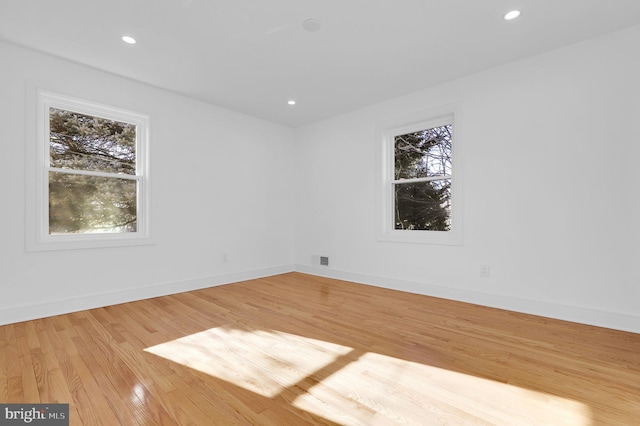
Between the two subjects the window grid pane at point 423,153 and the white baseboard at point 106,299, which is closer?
the white baseboard at point 106,299

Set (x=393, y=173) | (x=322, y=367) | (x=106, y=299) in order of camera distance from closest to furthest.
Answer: (x=322, y=367)
(x=106, y=299)
(x=393, y=173)

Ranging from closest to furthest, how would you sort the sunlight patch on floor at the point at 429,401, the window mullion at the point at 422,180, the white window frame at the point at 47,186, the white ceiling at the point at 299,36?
the sunlight patch on floor at the point at 429,401 < the white ceiling at the point at 299,36 < the white window frame at the point at 47,186 < the window mullion at the point at 422,180

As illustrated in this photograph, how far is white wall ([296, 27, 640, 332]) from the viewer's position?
2.61 meters

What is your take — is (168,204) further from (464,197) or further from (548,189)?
(548,189)

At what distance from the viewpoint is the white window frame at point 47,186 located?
2906 mm

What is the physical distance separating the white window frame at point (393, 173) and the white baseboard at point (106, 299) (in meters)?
2.28

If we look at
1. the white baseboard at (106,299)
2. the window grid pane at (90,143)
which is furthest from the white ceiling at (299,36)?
the white baseboard at (106,299)

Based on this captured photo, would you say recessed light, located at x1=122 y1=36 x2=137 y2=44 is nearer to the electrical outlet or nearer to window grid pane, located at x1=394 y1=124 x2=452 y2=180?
window grid pane, located at x1=394 y1=124 x2=452 y2=180

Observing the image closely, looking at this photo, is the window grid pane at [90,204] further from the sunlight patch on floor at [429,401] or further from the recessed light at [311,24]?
the sunlight patch on floor at [429,401]

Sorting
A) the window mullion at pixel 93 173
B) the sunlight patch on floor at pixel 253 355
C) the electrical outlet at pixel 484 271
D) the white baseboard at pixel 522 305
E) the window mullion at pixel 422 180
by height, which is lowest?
the sunlight patch on floor at pixel 253 355

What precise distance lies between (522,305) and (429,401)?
2.10 m

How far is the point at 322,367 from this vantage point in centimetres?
195

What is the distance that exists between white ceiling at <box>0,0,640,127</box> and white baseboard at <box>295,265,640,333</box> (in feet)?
8.25

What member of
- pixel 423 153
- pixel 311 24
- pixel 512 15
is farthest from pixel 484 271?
pixel 311 24
